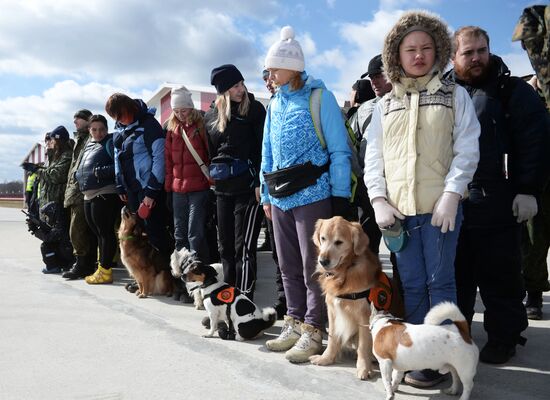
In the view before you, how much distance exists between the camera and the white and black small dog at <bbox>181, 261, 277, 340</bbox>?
13.1 ft

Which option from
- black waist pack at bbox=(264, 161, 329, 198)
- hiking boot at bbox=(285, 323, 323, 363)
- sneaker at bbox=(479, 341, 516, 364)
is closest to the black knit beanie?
black waist pack at bbox=(264, 161, 329, 198)

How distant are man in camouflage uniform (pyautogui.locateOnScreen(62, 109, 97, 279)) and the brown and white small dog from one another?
218 inches

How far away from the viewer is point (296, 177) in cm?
346

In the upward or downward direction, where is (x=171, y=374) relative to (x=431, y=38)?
downward

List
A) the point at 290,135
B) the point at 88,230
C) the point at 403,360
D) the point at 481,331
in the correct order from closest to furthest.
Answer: the point at 403,360, the point at 290,135, the point at 481,331, the point at 88,230

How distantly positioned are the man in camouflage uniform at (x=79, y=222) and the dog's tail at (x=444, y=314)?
226 inches

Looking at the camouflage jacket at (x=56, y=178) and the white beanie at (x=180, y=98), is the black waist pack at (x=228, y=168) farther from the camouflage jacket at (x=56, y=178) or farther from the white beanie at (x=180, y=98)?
the camouflage jacket at (x=56, y=178)

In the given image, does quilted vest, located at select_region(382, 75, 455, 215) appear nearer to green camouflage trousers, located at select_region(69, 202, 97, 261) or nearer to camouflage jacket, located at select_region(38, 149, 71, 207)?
green camouflage trousers, located at select_region(69, 202, 97, 261)

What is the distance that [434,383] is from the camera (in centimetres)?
291

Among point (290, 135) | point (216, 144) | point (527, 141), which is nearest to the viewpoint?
point (527, 141)

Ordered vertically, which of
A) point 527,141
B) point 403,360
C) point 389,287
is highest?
point 527,141

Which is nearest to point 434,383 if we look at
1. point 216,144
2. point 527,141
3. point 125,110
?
point 527,141

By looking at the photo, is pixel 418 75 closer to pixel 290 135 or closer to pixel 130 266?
pixel 290 135

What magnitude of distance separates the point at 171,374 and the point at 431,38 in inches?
109
